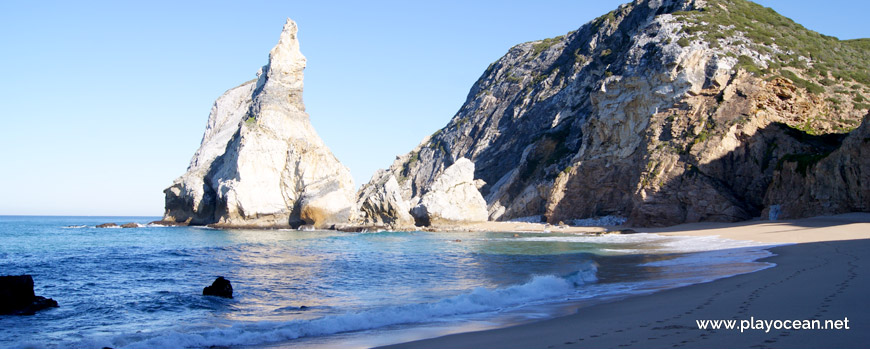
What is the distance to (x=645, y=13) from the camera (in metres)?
63.5

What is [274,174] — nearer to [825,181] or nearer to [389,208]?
[389,208]

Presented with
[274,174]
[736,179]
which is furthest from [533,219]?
[274,174]

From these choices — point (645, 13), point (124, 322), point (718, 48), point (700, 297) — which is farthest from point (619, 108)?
point (124, 322)

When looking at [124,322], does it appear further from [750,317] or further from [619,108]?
[619,108]

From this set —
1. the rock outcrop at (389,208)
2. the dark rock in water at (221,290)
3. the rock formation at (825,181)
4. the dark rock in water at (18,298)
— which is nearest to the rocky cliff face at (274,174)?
the rock outcrop at (389,208)

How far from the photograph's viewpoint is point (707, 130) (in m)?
36.6

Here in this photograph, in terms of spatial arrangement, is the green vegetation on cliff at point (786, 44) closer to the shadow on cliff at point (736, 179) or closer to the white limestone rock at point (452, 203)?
the shadow on cliff at point (736, 179)

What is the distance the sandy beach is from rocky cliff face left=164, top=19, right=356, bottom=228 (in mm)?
43602

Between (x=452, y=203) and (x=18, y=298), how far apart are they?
41.4 metres

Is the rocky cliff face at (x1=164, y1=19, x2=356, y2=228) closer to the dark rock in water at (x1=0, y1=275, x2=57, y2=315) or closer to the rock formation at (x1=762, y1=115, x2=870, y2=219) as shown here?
the rock formation at (x1=762, y1=115, x2=870, y2=219)

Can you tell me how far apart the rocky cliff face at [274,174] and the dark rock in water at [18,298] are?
127ft

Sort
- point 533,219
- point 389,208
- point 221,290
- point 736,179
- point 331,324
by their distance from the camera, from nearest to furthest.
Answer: point 331,324
point 221,290
point 736,179
point 389,208
point 533,219

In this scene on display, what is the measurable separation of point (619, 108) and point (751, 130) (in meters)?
10.7

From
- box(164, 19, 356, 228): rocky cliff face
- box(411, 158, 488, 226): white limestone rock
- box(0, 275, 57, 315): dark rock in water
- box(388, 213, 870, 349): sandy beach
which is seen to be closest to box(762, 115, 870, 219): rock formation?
box(388, 213, 870, 349): sandy beach
